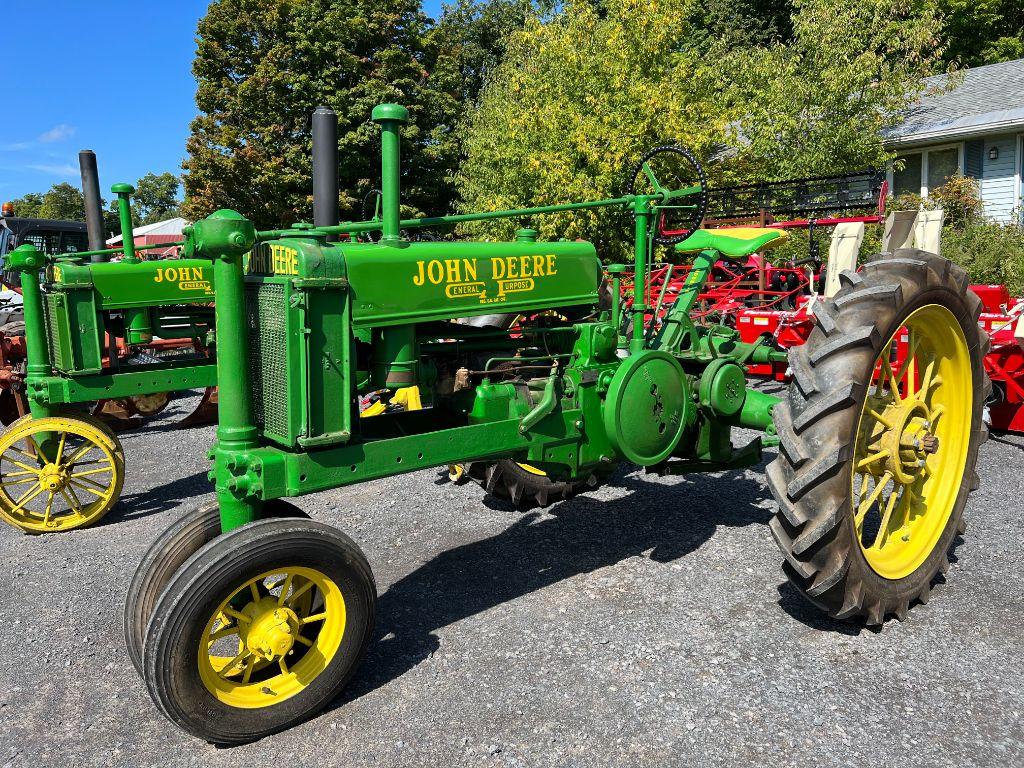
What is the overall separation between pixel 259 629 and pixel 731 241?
117 inches

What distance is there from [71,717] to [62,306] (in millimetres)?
3133

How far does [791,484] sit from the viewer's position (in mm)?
2852

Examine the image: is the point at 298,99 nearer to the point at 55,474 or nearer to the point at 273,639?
the point at 55,474

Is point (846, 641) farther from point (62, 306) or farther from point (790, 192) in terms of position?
point (790, 192)

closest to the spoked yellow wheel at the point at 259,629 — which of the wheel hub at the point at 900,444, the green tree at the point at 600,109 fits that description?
the wheel hub at the point at 900,444

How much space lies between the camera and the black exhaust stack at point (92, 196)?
20.0 feet

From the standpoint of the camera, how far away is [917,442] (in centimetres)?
326

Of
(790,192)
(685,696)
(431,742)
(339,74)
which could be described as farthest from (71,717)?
(339,74)

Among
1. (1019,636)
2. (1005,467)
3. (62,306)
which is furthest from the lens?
(1005,467)

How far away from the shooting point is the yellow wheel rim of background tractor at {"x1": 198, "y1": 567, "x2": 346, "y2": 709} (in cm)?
253

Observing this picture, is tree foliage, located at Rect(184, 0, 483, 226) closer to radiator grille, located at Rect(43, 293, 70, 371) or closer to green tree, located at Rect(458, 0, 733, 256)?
green tree, located at Rect(458, 0, 733, 256)

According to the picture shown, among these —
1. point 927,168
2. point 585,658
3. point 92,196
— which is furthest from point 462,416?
point 927,168

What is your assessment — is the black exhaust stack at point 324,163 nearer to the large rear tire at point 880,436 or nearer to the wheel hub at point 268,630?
the wheel hub at point 268,630

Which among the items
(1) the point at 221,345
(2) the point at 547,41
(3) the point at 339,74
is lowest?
(1) the point at 221,345
